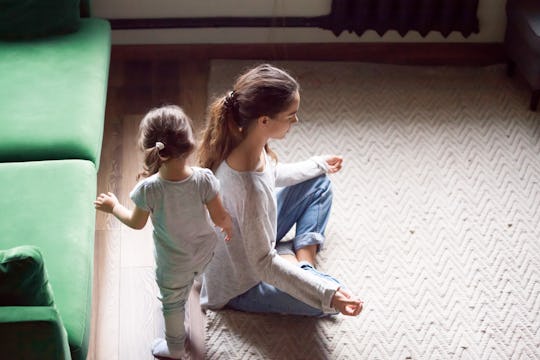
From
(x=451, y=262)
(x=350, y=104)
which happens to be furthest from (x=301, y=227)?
(x=350, y=104)

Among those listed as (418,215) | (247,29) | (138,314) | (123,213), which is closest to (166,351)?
(138,314)

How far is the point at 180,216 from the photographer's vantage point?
1.83 m

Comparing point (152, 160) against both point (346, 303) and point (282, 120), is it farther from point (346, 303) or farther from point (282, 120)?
point (346, 303)

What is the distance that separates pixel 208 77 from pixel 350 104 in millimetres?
573

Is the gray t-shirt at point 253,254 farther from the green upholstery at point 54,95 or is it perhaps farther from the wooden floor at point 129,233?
the green upholstery at point 54,95

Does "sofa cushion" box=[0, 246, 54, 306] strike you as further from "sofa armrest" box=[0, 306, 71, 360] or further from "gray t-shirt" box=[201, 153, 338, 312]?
"gray t-shirt" box=[201, 153, 338, 312]

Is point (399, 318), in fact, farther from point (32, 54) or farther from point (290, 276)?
point (32, 54)

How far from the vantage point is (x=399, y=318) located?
2.25 meters

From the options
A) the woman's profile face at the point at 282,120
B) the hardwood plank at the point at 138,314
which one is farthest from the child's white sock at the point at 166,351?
the woman's profile face at the point at 282,120

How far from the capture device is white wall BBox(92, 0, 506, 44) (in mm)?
3041

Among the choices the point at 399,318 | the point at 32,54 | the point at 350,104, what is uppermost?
the point at 32,54

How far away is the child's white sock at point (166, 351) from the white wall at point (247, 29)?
144 cm

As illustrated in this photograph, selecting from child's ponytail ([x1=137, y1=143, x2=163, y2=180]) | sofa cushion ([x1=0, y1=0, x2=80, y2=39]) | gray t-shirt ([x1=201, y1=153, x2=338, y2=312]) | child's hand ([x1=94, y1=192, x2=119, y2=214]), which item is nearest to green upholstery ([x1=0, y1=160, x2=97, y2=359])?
child's hand ([x1=94, y1=192, x2=119, y2=214])

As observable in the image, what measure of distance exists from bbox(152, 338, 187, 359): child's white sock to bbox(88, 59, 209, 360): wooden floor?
0.03 metres
